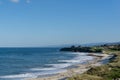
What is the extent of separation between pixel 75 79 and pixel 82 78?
0.86 metres

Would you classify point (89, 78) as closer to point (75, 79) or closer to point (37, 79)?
point (75, 79)

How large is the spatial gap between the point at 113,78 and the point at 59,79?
8.82 metres

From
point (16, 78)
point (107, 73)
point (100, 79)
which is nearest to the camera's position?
point (100, 79)

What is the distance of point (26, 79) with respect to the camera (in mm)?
42969

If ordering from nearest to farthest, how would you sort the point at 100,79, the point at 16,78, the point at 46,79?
the point at 100,79
the point at 46,79
the point at 16,78

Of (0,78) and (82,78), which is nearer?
(82,78)

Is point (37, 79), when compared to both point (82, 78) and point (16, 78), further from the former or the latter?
point (82, 78)

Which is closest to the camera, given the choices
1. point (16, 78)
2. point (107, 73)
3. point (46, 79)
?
point (107, 73)

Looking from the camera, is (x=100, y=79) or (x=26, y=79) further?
(x=26, y=79)

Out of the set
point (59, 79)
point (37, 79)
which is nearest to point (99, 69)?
point (59, 79)

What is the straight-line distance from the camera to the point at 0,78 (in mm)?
45562

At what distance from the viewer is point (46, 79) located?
41.5 metres

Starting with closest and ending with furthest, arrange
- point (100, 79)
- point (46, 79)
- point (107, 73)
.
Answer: point (100, 79), point (107, 73), point (46, 79)

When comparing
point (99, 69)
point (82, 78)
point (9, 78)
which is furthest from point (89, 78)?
point (9, 78)
